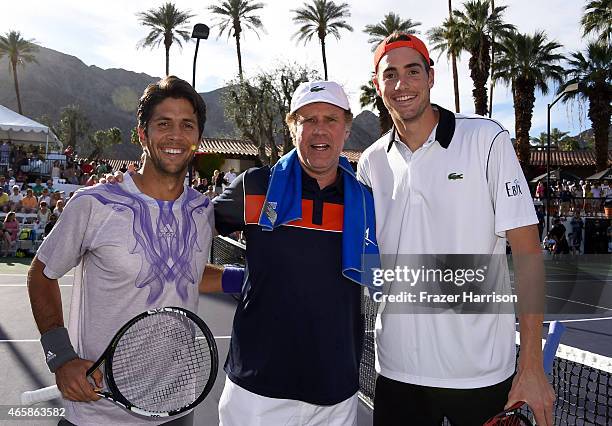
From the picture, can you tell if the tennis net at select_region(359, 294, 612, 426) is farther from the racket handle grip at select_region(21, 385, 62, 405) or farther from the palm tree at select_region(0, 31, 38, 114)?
the palm tree at select_region(0, 31, 38, 114)

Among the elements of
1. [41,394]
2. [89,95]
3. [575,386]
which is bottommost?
[575,386]

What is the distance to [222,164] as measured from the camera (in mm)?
39094

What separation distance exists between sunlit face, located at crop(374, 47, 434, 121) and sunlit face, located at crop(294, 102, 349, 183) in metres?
0.26

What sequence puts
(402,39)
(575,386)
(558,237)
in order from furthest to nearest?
(558,237), (575,386), (402,39)

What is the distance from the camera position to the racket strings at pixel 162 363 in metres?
2.26

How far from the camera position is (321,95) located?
8.31 ft

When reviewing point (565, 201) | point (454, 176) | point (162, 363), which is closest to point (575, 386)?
point (454, 176)

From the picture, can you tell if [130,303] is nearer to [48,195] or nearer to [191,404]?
[191,404]

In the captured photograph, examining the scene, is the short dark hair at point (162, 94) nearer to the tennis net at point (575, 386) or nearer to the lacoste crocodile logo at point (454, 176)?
the lacoste crocodile logo at point (454, 176)

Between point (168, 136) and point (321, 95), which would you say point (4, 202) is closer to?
point (168, 136)

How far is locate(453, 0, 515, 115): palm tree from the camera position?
100ft

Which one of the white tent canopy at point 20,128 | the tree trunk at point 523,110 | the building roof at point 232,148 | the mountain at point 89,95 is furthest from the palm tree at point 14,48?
the mountain at point 89,95

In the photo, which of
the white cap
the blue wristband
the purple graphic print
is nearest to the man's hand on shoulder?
the purple graphic print

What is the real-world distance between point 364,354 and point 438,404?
11.2ft
